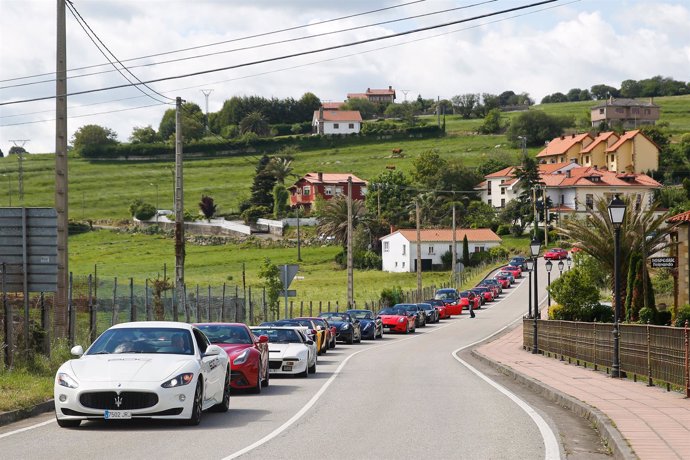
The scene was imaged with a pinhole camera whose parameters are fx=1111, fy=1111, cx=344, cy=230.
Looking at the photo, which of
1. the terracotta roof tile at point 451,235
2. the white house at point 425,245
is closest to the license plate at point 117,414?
the white house at point 425,245

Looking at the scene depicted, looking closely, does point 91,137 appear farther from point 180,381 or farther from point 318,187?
point 180,381

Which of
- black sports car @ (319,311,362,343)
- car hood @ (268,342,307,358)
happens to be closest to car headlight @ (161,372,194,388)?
car hood @ (268,342,307,358)

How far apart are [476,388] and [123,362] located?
31.8 feet

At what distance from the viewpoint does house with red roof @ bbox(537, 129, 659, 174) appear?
155 m

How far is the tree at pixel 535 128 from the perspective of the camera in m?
187

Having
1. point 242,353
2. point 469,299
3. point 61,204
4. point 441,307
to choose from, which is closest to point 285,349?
point 242,353

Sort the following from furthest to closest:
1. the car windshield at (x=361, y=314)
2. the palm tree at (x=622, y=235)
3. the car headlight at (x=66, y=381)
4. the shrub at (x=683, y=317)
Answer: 1. the palm tree at (x=622, y=235)
2. the car windshield at (x=361, y=314)
3. the shrub at (x=683, y=317)
4. the car headlight at (x=66, y=381)

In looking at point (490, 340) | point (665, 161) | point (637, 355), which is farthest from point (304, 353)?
point (665, 161)

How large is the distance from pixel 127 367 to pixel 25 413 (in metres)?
2.69

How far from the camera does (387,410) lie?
1786 cm

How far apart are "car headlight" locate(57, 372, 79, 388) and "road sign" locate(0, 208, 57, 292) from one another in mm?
8901

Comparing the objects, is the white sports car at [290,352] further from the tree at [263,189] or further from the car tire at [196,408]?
the tree at [263,189]

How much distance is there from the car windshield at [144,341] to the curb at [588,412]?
586 cm

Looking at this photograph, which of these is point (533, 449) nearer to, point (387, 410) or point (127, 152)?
point (387, 410)
